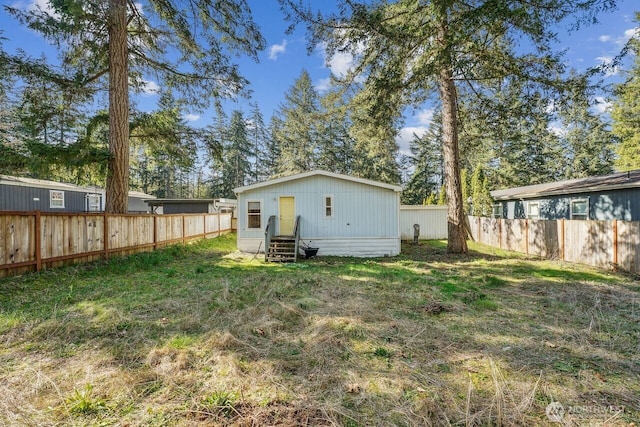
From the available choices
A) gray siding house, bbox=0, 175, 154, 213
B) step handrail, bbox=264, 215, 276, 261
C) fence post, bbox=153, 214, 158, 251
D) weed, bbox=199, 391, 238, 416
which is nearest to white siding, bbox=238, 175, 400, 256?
step handrail, bbox=264, 215, 276, 261

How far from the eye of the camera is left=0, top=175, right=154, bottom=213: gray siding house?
15.3 m

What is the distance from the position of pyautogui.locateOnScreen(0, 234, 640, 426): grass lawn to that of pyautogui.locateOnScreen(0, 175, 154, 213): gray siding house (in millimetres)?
13177

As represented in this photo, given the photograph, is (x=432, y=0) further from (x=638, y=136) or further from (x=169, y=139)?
(x=638, y=136)

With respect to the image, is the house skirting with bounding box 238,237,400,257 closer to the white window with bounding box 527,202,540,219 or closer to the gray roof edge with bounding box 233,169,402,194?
the gray roof edge with bounding box 233,169,402,194

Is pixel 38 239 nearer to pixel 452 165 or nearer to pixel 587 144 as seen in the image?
pixel 452 165

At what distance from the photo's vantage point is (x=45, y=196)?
17.5 metres

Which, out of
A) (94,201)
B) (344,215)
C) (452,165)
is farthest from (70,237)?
(94,201)

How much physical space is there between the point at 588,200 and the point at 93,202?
28.5m

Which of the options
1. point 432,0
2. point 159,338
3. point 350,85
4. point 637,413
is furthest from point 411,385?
point 350,85

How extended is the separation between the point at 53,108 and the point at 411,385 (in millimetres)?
12479

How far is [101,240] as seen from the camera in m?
8.48

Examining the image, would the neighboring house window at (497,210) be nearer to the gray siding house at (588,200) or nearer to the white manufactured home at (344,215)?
the gray siding house at (588,200)

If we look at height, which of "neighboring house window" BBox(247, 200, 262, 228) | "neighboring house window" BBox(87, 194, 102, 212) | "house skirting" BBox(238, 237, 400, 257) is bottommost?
"house skirting" BBox(238, 237, 400, 257)

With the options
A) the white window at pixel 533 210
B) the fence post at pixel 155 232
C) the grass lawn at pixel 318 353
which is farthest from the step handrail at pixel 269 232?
the white window at pixel 533 210
